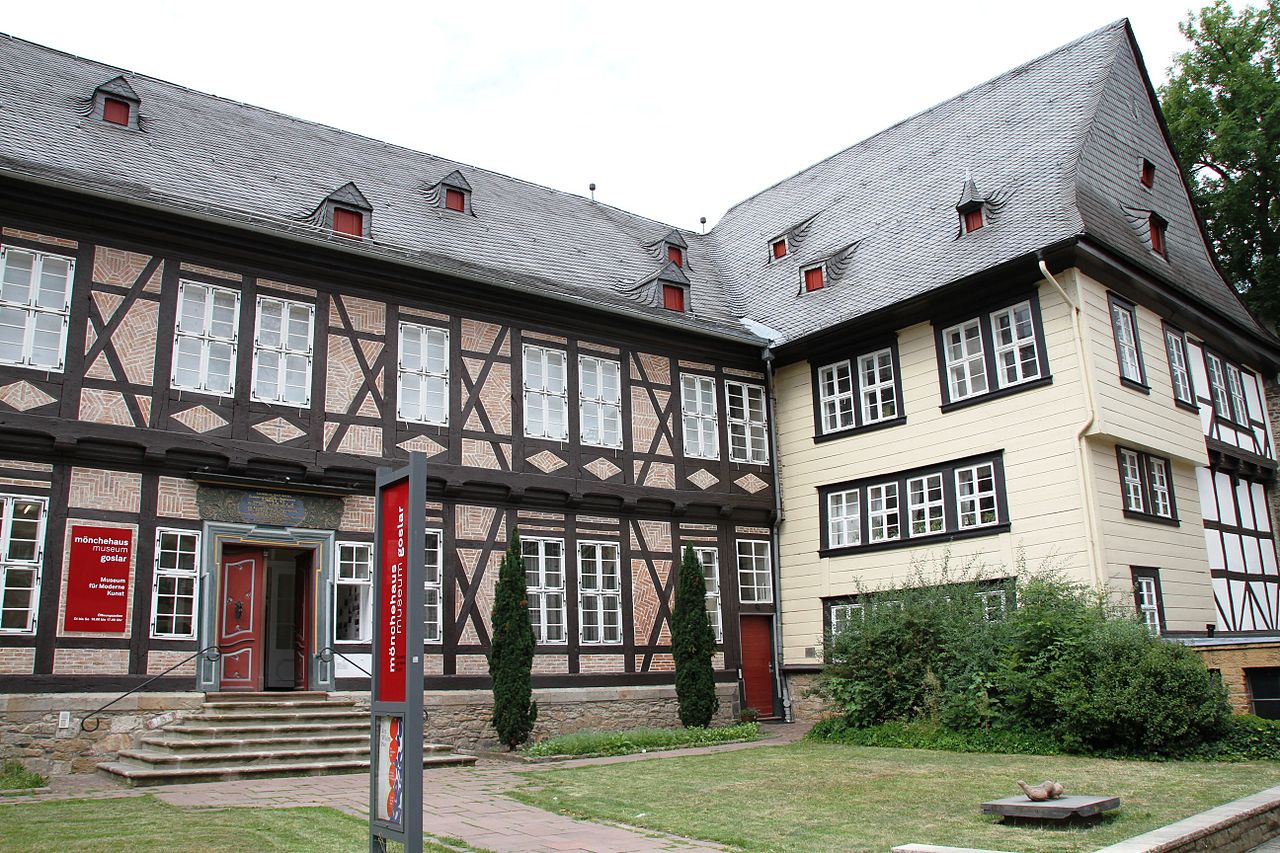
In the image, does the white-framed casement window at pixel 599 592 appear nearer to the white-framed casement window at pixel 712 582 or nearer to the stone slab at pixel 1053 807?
the white-framed casement window at pixel 712 582

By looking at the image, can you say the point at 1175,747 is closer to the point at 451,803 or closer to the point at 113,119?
the point at 451,803

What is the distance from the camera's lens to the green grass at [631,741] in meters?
14.0

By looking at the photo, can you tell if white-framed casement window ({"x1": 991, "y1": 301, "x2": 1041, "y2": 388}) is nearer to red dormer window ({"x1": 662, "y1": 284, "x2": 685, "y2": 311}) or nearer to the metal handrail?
red dormer window ({"x1": 662, "y1": 284, "x2": 685, "y2": 311})

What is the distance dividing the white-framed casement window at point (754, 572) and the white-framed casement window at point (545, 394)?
4227 mm

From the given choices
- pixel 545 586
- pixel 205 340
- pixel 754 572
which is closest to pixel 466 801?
pixel 545 586

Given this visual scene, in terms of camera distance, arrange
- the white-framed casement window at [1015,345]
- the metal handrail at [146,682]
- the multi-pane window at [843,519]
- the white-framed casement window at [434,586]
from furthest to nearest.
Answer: the multi-pane window at [843,519] → the white-framed casement window at [1015,345] → the white-framed casement window at [434,586] → the metal handrail at [146,682]

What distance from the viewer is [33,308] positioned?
1336 cm

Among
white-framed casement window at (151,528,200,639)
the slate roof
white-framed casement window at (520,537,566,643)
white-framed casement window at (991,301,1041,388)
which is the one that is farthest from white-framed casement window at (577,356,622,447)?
white-framed casement window at (151,528,200,639)

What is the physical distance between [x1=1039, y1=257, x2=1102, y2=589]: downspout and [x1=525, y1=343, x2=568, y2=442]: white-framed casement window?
25.1 ft

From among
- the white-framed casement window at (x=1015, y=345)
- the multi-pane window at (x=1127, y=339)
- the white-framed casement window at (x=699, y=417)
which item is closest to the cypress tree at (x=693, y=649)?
the white-framed casement window at (x=699, y=417)

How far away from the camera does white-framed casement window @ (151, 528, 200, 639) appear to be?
13633 mm

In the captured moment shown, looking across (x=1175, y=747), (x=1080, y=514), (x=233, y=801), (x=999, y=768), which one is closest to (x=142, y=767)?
(x=233, y=801)

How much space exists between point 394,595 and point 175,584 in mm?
8572

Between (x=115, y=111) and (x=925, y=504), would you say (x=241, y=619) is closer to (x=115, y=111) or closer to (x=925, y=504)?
(x=115, y=111)
